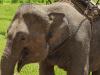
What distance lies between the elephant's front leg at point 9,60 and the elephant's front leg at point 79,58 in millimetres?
781

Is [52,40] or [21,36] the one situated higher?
[21,36]

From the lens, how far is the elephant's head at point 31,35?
13.8ft

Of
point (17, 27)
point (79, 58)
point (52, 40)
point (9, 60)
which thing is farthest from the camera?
point (79, 58)

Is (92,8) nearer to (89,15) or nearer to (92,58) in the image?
(89,15)

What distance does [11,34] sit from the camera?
4.19 meters

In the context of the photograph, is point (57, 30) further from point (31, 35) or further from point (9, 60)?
point (9, 60)

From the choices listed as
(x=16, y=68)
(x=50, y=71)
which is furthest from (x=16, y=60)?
(x=50, y=71)

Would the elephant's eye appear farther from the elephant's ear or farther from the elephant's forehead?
the elephant's ear

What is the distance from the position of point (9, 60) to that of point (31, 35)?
0.33 metres

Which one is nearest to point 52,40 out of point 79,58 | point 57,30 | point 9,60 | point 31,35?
point 57,30

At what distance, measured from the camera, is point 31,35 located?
169 inches

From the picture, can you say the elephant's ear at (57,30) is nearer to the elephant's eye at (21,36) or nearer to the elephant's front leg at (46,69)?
the elephant's eye at (21,36)

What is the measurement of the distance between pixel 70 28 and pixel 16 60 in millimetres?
750

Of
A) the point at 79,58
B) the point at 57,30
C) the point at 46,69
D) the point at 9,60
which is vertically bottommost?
the point at 46,69
